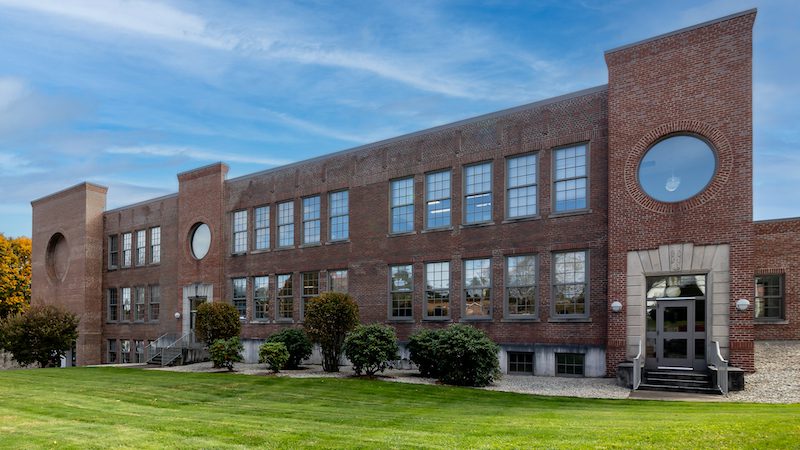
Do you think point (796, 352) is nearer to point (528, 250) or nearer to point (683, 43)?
point (528, 250)

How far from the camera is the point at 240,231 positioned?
33750 millimetres

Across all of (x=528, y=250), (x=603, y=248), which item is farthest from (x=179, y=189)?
(x=603, y=248)

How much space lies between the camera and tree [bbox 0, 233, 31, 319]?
2087 inches

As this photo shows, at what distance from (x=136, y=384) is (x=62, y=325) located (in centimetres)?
1777

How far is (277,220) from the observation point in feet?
104

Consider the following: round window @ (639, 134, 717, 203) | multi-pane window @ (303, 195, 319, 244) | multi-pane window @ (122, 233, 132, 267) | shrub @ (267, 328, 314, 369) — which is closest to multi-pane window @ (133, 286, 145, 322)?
multi-pane window @ (122, 233, 132, 267)

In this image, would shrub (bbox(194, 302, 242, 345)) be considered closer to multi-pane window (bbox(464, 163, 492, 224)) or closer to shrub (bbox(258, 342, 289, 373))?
shrub (bbox(258, 342, 289, 373))

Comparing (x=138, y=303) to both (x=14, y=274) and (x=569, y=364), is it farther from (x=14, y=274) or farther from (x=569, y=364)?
(x=569, y=364)

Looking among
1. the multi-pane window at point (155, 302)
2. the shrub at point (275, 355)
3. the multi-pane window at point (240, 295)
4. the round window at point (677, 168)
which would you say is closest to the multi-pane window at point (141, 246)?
the multi-pane window at point (155, 302)

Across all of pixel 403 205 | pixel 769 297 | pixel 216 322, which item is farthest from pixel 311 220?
pixel 769 297

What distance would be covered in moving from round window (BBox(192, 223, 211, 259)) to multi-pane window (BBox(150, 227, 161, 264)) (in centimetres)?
415

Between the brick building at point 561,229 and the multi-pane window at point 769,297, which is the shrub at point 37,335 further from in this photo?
the multi-pane window at point 769,297

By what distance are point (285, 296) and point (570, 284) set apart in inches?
611

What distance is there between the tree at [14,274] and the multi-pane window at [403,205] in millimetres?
41560
